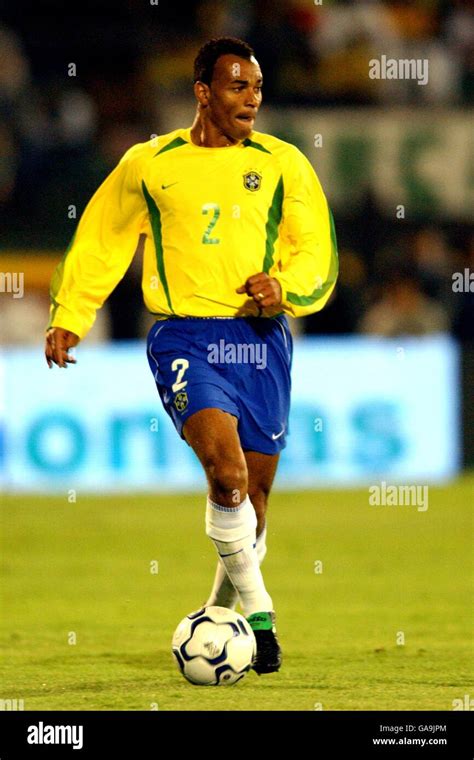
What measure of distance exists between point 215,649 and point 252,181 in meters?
1.83

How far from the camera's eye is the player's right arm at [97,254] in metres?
Answer: 6.41

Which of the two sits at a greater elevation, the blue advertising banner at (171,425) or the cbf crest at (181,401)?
the blue advertising banner at (171,425)

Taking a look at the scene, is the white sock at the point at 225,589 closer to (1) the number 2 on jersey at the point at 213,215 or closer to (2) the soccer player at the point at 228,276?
(2) the soccer player at the point at 228,276

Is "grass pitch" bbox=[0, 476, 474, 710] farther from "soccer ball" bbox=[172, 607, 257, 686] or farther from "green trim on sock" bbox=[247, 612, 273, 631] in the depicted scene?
"green trim on sock" bbox=[247, 612, 273, 631]

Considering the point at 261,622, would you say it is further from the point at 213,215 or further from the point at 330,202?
the point at 330,202

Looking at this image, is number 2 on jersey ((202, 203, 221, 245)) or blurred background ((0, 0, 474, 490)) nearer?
number 2 on jersey ((202, 203, 221, 245))

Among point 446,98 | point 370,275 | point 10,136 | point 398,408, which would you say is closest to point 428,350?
point 398,408

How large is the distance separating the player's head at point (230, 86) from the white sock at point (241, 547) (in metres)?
1.49

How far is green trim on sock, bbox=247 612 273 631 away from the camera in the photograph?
6.11 metres

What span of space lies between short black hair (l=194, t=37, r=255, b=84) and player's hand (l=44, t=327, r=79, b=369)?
3.77 ft

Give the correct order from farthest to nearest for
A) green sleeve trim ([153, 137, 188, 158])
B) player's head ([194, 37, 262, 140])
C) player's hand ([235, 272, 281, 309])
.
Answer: green sleeve trim ([153, 137, 188, 158]) < player's head ([194, 37, 262, 140]) < player's hand ([235, 272, 281, 309])

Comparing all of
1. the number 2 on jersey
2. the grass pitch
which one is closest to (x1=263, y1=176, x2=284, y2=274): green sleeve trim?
the number 2 on jersey

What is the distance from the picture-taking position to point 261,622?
6.11 metres

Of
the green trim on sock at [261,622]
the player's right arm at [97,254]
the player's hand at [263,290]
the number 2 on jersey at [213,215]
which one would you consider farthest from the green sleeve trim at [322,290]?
the green trim on sock at [261,622]
